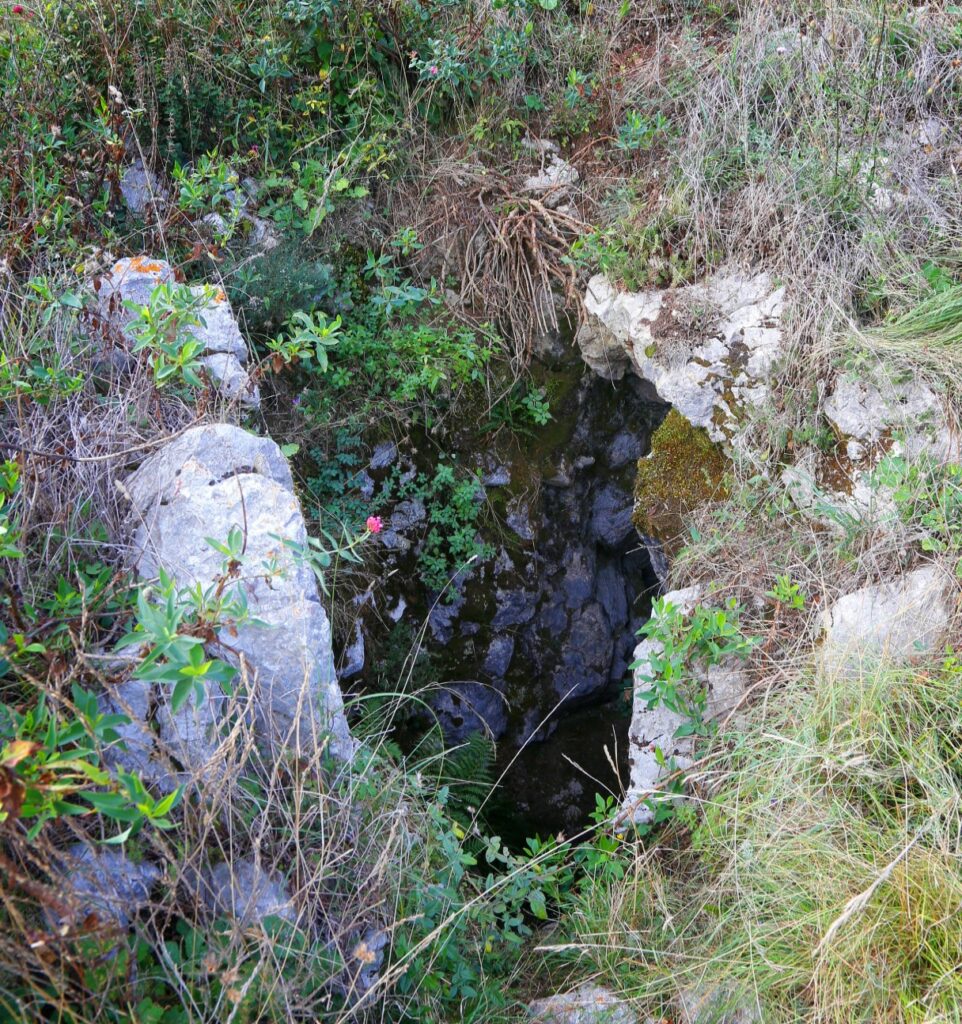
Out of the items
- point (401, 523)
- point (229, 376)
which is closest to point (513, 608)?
point (401, 523)

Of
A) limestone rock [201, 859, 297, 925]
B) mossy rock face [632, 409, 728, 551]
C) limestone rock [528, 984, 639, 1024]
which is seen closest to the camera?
limestone rock [201, 859, 297, 925]

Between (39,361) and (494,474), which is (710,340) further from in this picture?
(39,361)

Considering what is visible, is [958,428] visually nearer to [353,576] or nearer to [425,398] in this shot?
[425,398]

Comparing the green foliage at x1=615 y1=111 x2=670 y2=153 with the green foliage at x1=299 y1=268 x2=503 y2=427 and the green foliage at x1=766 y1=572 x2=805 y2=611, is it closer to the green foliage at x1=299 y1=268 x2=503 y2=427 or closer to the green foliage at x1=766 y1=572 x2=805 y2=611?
the green foliage at x1=299 y1=268 x2=503 y2=427

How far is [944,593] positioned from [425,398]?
244cm

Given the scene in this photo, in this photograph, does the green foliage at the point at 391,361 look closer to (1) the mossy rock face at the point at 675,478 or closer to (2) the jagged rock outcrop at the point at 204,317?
(2) the jagged rock outcrop at the point at 204,317

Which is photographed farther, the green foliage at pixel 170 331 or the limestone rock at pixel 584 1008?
the green foliage at pixel 170 331

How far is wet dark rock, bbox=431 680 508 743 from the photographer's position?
4.23 metres

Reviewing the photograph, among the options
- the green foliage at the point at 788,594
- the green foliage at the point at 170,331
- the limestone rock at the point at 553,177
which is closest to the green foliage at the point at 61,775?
the green foliage at the point at 170,331

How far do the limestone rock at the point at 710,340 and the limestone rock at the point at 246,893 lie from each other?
2655mm

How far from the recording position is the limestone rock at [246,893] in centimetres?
192

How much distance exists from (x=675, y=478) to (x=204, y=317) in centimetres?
218

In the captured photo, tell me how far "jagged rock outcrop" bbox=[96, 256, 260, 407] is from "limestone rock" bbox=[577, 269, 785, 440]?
6.08 ft

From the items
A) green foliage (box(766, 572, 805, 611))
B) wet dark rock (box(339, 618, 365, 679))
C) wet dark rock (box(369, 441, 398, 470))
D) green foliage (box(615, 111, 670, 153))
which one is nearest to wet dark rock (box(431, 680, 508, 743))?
wet dark rock (box(339, 618, 365, 679))
